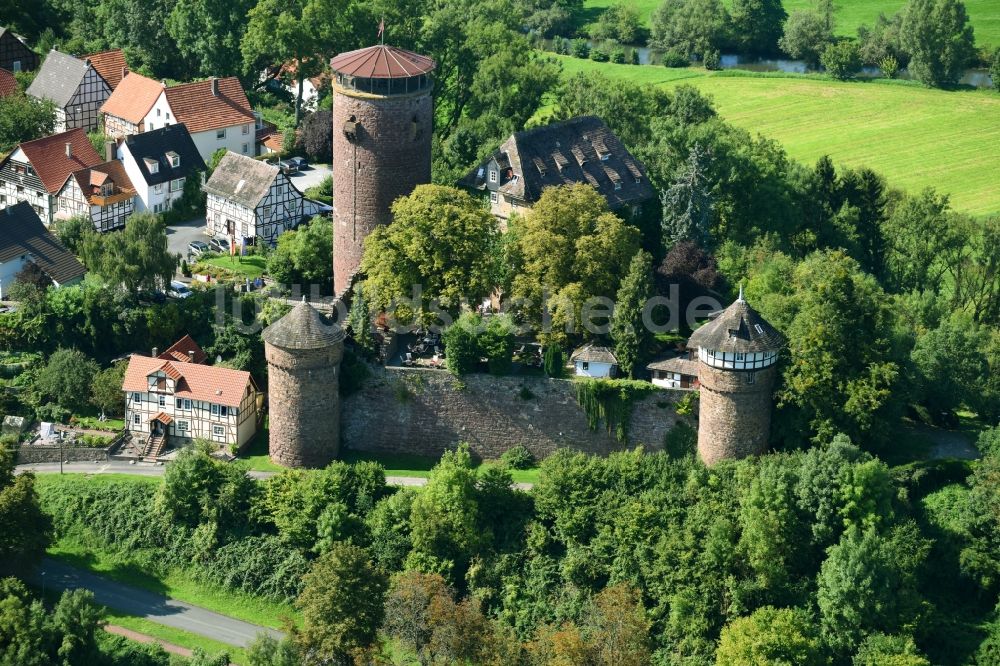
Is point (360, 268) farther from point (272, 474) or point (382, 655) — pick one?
point (382, 655)

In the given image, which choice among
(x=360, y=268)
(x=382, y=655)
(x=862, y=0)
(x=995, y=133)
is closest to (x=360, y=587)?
(x=382, y=655)

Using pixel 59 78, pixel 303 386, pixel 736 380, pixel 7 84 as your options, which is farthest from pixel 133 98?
pixel 736 380

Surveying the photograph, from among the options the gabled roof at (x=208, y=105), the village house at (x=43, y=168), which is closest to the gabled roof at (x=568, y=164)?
the gabled roof at (x=208, y=105)

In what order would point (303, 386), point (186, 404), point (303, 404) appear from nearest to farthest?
point (303, 386)
point (303, 404)
point (186, 404)

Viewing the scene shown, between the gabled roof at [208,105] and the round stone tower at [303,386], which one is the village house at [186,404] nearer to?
the round stone tower at [303,386]

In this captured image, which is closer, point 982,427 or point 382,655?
point 382,655

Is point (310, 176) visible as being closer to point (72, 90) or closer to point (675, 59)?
point (72, 90)

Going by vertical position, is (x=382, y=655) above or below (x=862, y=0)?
below

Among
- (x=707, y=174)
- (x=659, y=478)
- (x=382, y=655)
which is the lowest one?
(x=382, y=655)
